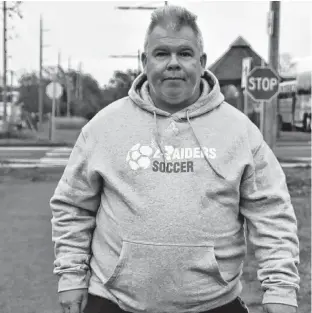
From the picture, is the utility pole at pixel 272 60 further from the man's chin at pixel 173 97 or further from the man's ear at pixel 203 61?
the man's chin at pixel 173 97

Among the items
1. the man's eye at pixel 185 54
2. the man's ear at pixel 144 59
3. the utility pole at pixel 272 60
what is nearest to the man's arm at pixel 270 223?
the man's eye at pixel 185 54

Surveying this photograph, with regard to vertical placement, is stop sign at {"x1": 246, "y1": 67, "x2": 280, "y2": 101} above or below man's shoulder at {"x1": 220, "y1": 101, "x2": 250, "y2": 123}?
above

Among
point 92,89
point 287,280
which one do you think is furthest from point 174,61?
point 92,89

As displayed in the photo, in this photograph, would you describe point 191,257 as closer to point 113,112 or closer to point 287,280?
point 287,280

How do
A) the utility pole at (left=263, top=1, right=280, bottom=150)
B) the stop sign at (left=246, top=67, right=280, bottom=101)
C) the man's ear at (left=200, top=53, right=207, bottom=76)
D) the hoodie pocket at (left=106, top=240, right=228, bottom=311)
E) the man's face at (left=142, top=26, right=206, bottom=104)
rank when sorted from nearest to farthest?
the hoodie pocket at (left=106, top=240, right=228, bottom=311) < the man's face at (left=142, top=26, right=206, bottom=104) < the man's ear at (left=200, top=53, right=207, bottom=76) < the stop sign at (left=246, top=67, right=280, bottom=101) < the utility pole at (left=263, top=1, right=280, bottom=150)

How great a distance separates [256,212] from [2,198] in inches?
332

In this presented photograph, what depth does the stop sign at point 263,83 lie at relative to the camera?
1348 cm

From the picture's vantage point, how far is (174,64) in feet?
8.34

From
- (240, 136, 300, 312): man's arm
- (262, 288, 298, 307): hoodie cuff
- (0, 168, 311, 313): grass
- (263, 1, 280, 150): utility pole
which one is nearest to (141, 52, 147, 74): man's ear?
(240, 136, 300, 312): man's arm

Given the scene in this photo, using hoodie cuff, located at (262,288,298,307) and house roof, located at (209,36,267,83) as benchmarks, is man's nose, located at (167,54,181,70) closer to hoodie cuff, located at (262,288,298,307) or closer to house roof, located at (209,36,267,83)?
hoodie cuff, located at (262,288,298,307)

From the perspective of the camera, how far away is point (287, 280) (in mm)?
2490

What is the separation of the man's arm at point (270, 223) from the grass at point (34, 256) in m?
Answer: 2.45

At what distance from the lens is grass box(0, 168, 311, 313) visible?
203 inches

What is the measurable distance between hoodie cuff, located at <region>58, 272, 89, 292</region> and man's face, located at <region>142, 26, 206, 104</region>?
2.27 feet
